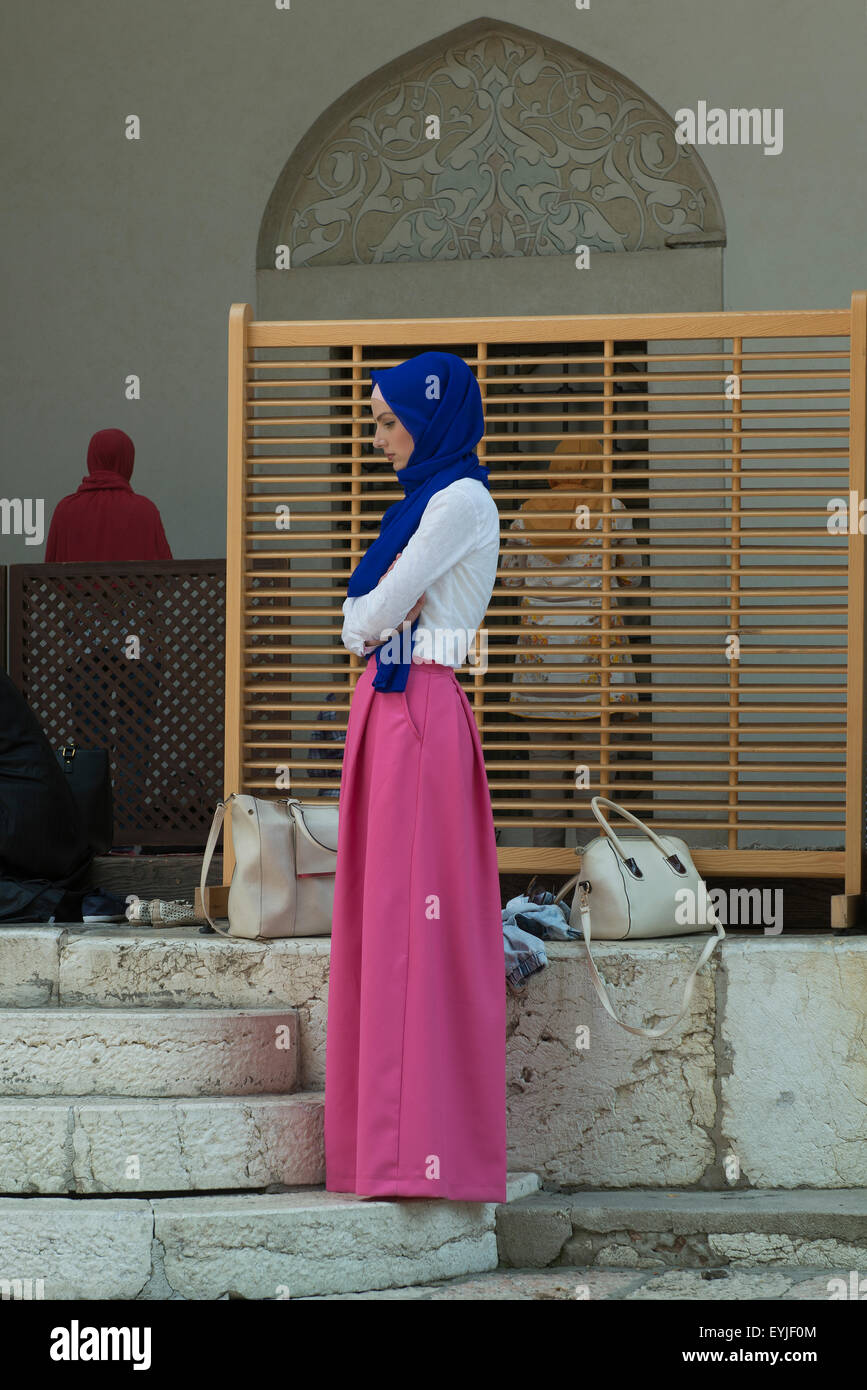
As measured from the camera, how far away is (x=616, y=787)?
4441 mm

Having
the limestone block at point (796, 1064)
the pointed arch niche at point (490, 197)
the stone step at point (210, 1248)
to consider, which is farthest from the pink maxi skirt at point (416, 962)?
the pointed arch niche at point (490, 197)

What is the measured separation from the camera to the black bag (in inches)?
202

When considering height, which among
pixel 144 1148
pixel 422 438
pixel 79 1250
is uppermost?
pixel 422 438

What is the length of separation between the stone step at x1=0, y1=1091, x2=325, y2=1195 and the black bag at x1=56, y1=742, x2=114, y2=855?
4.95 ft

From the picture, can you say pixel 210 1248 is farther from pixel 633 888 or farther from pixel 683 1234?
pixel 633 888

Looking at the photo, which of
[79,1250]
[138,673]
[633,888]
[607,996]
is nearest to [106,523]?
[138,673]

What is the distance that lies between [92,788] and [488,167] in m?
3.60

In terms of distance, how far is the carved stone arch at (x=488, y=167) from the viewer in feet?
23.3

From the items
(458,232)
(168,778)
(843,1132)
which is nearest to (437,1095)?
(843,1132)

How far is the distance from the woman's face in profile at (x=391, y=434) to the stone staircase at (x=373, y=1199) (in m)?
1.30

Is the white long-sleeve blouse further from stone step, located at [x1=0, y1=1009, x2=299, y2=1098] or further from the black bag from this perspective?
the black bag

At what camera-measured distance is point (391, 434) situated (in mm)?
3537

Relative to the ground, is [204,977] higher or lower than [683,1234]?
higher

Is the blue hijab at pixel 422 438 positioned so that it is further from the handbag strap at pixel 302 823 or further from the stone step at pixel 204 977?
the stone step at pixel 204 977
